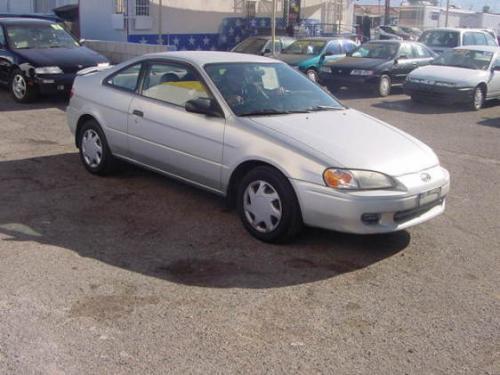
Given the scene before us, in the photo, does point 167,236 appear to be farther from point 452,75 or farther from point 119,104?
point 452,75

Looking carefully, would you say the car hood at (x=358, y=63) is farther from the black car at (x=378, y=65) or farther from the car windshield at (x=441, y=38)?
the car windshield at (x=441, y=38)

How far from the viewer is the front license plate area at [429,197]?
5.09 metres

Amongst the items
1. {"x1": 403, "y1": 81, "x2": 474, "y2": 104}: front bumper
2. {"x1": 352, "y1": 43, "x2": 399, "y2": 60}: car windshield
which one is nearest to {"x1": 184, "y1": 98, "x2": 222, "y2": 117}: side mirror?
{"x1": 403, "y1": 81, "x2": 474, "y2": 104}: front bumper

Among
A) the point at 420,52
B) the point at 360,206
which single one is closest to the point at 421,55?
the point at 420,52

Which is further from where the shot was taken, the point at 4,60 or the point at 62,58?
the point at 4,60

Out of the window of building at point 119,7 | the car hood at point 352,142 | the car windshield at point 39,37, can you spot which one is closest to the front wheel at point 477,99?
the car windshield at point 39,37

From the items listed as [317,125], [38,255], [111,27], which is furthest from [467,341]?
[111,27]

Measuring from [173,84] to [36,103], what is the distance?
23.1 ft

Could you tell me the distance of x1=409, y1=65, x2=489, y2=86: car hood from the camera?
46.3ft

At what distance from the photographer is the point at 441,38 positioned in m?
20.8

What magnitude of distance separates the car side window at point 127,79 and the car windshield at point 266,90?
0.98m

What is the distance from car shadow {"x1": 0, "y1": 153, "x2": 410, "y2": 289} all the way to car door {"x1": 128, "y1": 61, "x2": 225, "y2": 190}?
1.36 ft

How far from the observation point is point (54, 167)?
24.7 ft

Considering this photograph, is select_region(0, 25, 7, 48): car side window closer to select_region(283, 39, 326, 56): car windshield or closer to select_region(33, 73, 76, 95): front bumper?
select_region(33, 73, 76, 95): front bumper
